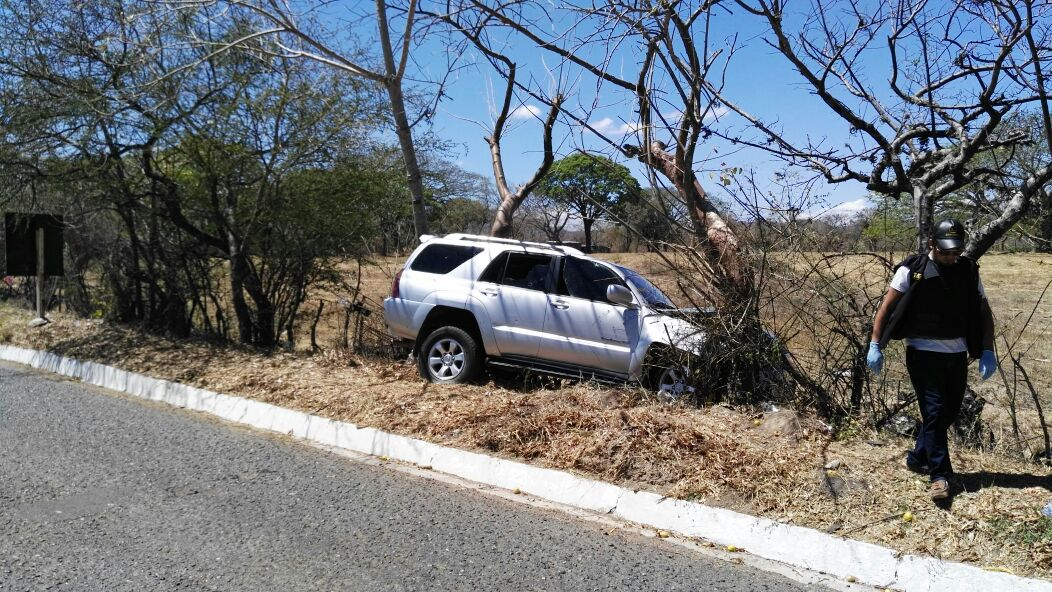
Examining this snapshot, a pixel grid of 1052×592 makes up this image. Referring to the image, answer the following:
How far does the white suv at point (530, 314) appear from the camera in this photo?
26.7 ft

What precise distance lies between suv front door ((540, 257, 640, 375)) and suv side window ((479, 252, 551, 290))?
0.24 m

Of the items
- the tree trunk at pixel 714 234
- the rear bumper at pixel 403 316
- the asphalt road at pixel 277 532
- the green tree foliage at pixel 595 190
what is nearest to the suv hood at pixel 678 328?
the tree trunk at pixel 714 234

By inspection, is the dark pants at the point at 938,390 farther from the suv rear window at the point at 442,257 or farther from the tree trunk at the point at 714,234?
the suv rear window at the point at 442,257

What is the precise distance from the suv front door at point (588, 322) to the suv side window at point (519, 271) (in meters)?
0.24

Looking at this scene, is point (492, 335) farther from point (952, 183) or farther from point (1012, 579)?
point (1012, 579)

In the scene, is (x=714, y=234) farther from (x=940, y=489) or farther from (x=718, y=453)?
(x=940, y=489)

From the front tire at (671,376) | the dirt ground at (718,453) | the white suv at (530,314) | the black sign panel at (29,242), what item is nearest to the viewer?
the dirt ground at (718,453)

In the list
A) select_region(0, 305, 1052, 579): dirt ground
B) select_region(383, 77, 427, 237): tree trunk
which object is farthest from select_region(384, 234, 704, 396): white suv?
select_region(383, 77, 427, 237): tree trunk

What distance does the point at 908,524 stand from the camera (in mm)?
5039

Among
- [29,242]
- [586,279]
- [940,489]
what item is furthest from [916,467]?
[29,242]

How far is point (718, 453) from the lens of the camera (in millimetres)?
6039

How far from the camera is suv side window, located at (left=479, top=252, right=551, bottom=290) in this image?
8984 mm

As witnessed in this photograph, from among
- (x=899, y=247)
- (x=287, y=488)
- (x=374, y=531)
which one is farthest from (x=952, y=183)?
(x=287, y=488)

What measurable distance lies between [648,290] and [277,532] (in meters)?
4.74
